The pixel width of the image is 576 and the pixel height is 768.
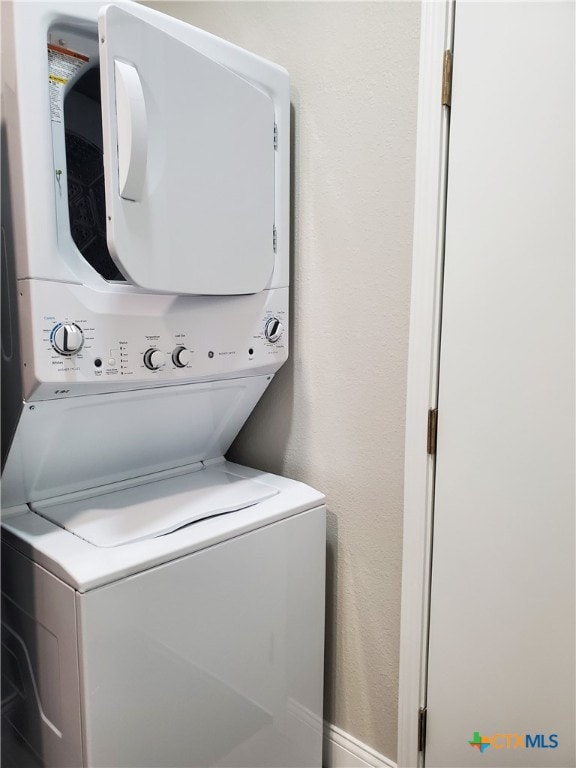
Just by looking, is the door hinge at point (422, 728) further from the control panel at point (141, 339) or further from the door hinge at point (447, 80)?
the door hinge at point (447, 80)

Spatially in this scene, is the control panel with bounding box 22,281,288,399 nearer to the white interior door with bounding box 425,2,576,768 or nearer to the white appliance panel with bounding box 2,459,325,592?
the white appliance panel with bounding box 2,459,325,592

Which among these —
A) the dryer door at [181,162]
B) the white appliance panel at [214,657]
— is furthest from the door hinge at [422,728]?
the dryer door at [181,162]

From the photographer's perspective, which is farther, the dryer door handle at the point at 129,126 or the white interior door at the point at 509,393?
the white interior door at the point at 509,393

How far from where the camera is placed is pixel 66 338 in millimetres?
1215

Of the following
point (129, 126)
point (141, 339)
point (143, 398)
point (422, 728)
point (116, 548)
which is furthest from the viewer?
point (422, 728)

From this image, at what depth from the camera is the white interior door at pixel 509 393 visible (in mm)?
1259

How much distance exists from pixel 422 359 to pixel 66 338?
0.86 meters

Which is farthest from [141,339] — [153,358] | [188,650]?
[188,650]

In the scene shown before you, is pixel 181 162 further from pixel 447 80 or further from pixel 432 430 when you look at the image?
pixel 432 430

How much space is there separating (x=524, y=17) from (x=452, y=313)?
0.65m

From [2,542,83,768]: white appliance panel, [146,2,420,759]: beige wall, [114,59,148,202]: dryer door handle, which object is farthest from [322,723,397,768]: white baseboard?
[114,59,148,202]: dryer door handle

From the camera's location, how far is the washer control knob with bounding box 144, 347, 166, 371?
4.54 feet

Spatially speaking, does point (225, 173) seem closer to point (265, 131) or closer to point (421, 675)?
point (265, 131)

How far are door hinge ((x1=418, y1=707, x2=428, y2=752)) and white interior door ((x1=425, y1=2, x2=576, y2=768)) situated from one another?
10 cm
